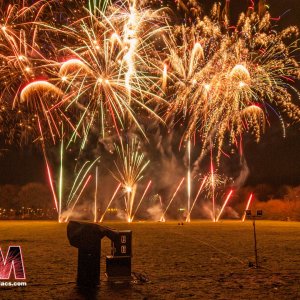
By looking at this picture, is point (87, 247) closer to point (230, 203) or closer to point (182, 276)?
point (182, 276)

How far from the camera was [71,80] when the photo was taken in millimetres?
18594

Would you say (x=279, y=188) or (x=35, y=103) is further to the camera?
(x=279, y=188)

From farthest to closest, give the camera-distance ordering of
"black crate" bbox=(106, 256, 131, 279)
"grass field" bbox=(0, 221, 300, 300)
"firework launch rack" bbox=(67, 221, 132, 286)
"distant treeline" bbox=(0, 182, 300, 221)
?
"distant treeline" bbox=(0, 182, 300, 221)
"black crate" bbox=(106, 256, 131, 279)
"firework launch rack" bbox=(67, 221, 132, 286)
"grass field" bbox=(0, 221, 300, 300)

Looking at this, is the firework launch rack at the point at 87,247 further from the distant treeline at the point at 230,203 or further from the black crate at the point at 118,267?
the distant treeline at the point at 230,203

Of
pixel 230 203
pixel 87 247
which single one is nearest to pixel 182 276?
pixel 87 247

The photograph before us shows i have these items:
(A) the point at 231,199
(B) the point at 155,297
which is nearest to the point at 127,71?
(B) the point at 155,297

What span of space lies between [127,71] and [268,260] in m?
9.83

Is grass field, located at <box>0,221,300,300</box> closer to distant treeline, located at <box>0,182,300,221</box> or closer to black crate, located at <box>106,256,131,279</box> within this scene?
black crate, located at <box>106,256,131,279</box>

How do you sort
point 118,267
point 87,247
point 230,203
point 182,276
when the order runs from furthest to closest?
point 230,203 < point 182,276 < point 118,267 < point 87,247

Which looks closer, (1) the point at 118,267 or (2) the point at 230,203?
(1) the point at 118,267

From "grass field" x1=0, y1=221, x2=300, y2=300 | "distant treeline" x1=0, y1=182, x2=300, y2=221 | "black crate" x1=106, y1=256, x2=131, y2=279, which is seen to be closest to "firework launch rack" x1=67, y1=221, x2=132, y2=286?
"grass field" x1=0, y1=221, x2=300, y2=300

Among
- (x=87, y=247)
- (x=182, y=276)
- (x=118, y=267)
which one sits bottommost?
(x=182, y=276)

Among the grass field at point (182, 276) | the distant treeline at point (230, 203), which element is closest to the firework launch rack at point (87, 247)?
the grass field at point (182, 276)

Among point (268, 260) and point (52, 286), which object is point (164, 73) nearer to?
point (268, 260)
